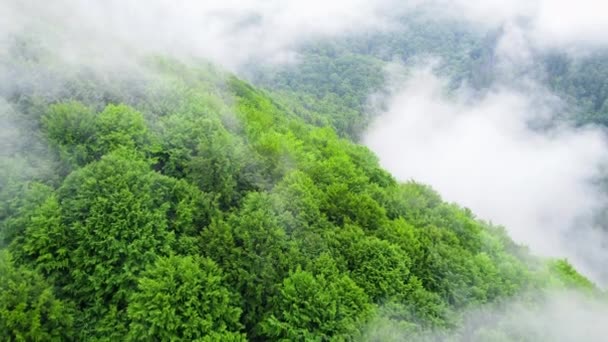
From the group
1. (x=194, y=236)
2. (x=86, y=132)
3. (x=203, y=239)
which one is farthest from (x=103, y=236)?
(x=86, y=132)

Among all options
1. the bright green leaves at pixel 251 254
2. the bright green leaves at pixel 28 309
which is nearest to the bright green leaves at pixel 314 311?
the bright green leaves at pixel 251 254

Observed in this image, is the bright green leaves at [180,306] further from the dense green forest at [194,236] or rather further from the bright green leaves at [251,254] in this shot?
the bright green leaves at [251,254]

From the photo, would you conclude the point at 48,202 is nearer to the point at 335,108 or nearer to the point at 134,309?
the point at 134,309

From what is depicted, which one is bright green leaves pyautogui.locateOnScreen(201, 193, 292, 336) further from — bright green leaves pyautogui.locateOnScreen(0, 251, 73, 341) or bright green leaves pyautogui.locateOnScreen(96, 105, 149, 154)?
bright green leaves pyautogui.locateOnScreen(96, 105, 149, 154)

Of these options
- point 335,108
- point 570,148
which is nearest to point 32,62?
point 335,108

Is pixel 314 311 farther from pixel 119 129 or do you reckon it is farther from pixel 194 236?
pixel 119 129
